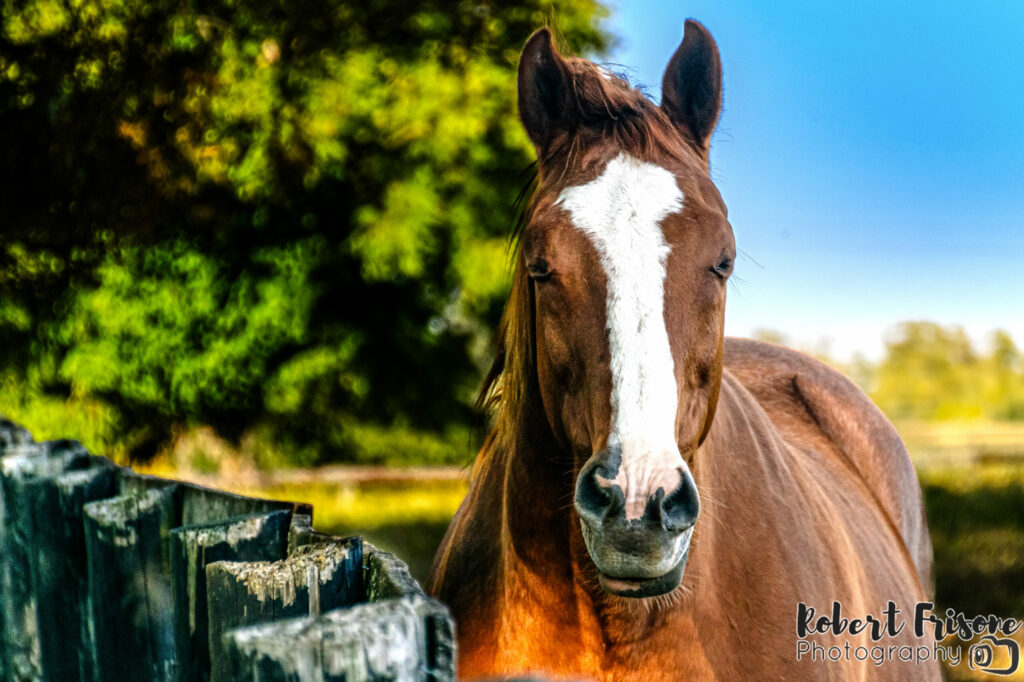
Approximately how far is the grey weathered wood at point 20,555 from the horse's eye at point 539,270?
54.2 inches

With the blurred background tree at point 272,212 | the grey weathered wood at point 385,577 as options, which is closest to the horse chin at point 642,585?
the grey weathered wood at point 385,577

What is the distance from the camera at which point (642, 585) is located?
170 centimetres

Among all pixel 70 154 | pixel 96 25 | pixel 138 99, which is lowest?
pixel 70 154

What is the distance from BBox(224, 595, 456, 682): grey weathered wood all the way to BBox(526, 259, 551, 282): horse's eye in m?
1.08

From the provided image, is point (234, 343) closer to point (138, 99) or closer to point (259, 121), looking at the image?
point (259, 121)

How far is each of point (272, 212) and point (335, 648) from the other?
38.8 ft

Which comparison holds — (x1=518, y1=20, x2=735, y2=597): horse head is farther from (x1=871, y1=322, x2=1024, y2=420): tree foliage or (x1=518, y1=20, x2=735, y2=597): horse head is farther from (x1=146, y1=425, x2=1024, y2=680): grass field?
(x1=871, y1=322, x2=1024, y2=420): tree foliage

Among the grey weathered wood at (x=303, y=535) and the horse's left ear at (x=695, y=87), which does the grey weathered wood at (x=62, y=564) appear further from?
the horse's left ear at (x=695, y=87)

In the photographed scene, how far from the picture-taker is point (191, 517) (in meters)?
1.88

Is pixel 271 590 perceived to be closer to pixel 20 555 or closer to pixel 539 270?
pixel 539 270

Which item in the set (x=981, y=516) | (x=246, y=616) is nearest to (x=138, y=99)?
(x=246, y=616)

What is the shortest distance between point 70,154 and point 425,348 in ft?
23.0

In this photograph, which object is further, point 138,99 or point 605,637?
point 138,99

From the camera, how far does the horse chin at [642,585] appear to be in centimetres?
170
